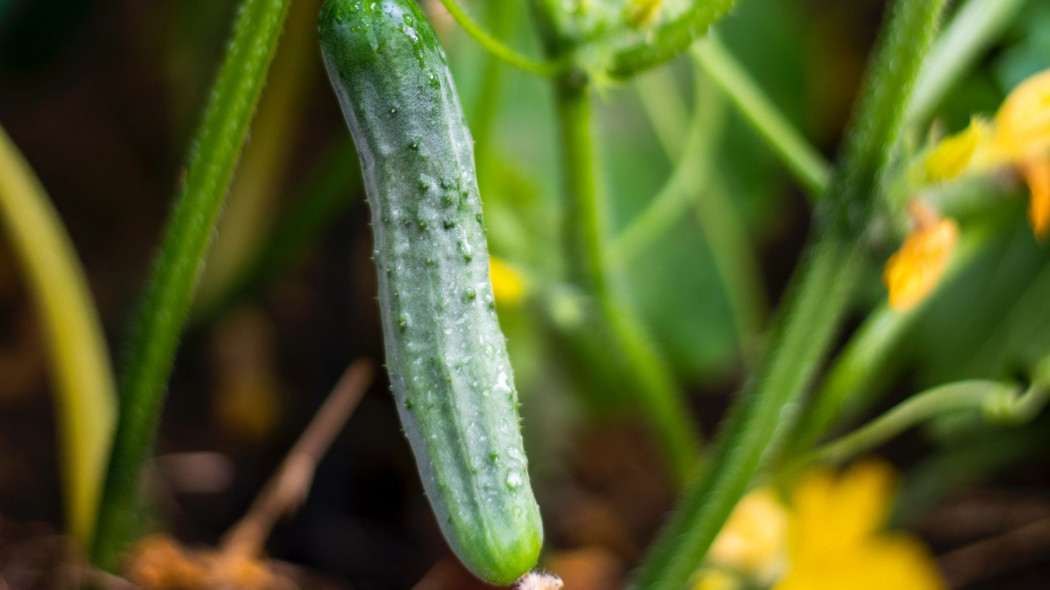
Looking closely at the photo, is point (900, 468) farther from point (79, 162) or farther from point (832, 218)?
A: point (79, 162)

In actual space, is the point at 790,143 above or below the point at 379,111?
above

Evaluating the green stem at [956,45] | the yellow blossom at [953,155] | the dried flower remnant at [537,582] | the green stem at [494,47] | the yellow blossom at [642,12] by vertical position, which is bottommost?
the dried flower remnant at [537,582]

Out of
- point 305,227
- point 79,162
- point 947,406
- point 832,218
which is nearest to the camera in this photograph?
point 832,218

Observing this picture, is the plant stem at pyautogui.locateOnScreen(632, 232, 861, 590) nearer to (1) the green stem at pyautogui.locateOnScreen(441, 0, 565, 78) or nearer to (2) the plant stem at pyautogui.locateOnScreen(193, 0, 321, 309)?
(1) the green stem at pyautogui.locateOnScreen(441, 0, 565, 78)

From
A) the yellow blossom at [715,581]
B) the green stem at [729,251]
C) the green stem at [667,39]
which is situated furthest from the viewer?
the green stem at [729,251]

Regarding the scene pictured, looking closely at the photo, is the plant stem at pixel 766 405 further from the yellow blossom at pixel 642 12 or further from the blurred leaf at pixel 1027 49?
the blurred leaf at pixel 1027 49

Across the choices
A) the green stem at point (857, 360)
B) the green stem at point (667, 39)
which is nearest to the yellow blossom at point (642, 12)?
the green stem at point (667, 39)

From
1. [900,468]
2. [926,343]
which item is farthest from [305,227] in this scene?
[900,468]
